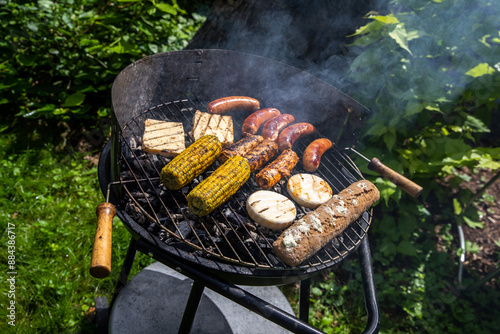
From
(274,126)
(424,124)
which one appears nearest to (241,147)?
(274,126)

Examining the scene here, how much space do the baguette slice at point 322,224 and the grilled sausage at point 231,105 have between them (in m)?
1.24

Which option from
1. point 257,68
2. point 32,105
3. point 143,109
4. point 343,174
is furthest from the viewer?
point 32,105

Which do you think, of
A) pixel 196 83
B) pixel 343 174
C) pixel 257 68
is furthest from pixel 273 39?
pixel 343 174

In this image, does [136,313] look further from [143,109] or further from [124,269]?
[143,109]

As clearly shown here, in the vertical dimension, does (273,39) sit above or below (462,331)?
above

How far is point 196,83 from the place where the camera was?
11.3 feet

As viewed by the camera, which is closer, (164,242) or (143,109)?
(164,242)

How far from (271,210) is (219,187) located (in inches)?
15.3

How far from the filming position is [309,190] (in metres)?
2.63

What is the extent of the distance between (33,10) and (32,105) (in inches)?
45.2

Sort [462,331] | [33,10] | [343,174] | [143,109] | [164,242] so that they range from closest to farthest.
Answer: [164,242] < [343,174] < [143,109] < [462,331] < [33,10]

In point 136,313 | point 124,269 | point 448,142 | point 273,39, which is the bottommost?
point 136,313

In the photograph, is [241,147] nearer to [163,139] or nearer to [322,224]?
[163,139]

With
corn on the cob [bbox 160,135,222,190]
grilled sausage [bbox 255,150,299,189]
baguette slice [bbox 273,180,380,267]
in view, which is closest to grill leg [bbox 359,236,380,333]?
baguette slice [bbox 273,180,380,267]
